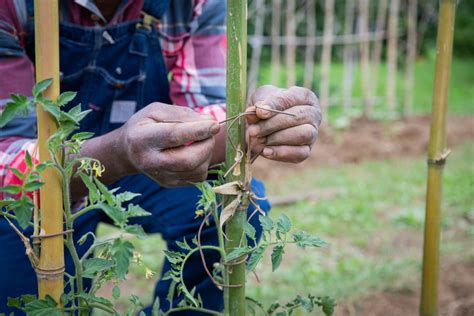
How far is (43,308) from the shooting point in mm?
1085

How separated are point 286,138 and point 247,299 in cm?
35

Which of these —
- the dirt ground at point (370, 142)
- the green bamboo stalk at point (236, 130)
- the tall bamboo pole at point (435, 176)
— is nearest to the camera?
the green bamboo stalk at point (236, 130)

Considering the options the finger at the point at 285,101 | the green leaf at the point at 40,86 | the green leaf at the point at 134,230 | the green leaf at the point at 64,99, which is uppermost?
the green leaf at the point at 40,86

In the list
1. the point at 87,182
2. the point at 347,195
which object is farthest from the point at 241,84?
the point at 347,195

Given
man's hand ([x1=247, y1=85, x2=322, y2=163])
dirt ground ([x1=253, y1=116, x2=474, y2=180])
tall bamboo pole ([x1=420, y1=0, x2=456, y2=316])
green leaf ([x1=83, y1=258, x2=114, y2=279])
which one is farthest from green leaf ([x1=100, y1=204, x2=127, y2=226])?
dirt ground ([x1=253, y1=116, x2=474, y2=180])

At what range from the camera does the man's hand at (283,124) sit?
4.25 ft

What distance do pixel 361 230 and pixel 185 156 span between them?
2742mm

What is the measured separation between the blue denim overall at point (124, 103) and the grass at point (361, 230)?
2.57 feet

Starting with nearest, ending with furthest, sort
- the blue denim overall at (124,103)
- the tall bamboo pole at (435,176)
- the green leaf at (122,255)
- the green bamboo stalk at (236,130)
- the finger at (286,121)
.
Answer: the green leaf at (122,255)
the green bamboo stalk at (236,130)
the finger at (286,121)
the tall bamboo pole at (435,176)
the blue denim overall at (124,103)

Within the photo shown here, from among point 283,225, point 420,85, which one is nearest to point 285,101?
Result: point 283,225

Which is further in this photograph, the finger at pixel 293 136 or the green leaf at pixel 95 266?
the finger at pixel 293 136

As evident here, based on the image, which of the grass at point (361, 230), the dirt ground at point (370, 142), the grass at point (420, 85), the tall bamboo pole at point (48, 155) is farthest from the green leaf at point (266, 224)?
the grass at point (420, 85)

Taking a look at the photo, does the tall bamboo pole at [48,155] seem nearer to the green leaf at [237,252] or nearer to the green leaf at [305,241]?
the green leaf at [237,252]

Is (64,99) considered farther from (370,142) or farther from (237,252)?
(370,142)
